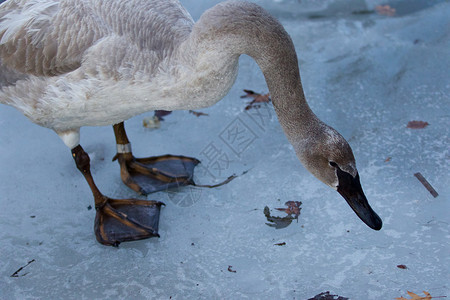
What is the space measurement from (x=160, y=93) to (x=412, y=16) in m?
4.20

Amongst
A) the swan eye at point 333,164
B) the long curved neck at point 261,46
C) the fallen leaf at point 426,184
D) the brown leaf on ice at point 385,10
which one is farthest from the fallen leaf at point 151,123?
the brown leaf on ice at point 385,10

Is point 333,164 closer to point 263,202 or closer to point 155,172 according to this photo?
point 263,202

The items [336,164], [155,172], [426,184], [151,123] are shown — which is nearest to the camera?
[336,164]

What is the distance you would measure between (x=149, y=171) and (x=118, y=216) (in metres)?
0.61

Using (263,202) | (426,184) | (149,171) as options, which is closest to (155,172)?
(149,171)

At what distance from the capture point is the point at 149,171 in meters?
4.50

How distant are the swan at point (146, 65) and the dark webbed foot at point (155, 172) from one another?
65 cm

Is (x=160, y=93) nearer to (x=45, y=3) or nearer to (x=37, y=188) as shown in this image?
(x=45, y=3)

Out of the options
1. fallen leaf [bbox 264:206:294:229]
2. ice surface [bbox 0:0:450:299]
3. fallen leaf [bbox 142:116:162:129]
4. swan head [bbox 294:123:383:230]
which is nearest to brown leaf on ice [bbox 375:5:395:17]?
ice surface [bbox 0:0:450:299]

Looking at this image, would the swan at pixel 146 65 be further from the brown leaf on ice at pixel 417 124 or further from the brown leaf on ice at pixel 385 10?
the brown leaf on ice at pixel 385 10

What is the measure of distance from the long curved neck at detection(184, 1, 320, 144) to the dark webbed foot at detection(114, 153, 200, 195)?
1.39 m

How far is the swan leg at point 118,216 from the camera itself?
387 cm

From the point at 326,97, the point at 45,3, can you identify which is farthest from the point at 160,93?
the point at 326,97

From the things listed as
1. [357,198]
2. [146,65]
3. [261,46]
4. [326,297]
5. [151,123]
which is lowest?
[326,297]
